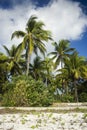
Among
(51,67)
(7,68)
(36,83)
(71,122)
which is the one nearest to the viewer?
(71,122)

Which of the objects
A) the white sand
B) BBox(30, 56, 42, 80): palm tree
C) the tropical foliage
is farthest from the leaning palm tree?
the white sand

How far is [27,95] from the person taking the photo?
24734mm

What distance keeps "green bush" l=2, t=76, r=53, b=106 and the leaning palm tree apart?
9836 mm

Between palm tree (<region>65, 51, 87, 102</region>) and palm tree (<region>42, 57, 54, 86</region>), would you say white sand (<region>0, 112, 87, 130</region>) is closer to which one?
palm tree (<region>65, 51, 87, 102</region>)

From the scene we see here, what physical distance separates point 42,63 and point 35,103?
71.2 ft

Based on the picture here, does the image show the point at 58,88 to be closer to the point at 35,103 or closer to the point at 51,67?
the point at 51,67

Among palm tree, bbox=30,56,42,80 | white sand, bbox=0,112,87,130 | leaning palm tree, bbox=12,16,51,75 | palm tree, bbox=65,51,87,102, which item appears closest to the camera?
white sand, bbox=0,112,87,130

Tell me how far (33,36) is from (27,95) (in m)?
13.4

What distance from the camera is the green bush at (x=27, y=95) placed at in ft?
80.2

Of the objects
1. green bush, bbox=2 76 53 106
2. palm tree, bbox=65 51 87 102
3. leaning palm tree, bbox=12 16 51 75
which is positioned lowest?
green bush, bbox=2 76 53 106

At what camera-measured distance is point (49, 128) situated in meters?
10.0

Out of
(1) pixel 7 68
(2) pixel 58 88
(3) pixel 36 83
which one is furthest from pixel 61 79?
(3) pixel 36 83

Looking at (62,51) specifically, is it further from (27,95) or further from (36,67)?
(27,95)

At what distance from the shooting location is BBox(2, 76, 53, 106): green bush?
24453 millimetres
